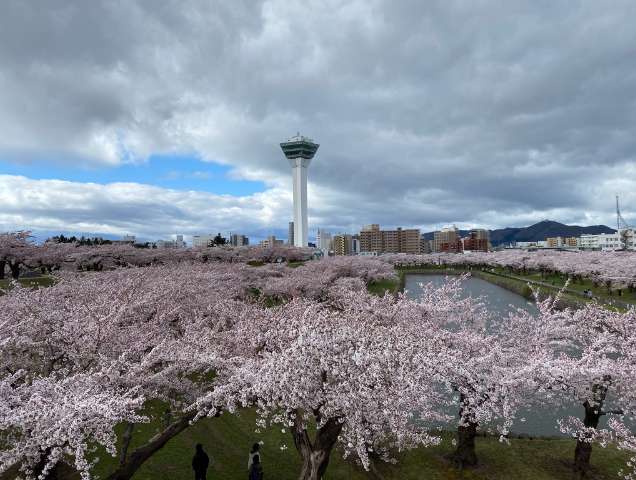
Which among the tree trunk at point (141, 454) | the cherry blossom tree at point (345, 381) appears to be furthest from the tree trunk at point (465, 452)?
the tree trunk at point (141, 454)

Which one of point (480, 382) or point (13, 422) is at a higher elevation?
point (13, 422)

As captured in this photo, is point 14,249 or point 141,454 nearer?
point 141,454

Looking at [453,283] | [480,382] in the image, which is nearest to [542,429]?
[453,283]

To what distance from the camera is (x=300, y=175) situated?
164 metres

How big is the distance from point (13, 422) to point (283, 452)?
9.99 m

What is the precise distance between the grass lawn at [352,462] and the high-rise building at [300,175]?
14448cm

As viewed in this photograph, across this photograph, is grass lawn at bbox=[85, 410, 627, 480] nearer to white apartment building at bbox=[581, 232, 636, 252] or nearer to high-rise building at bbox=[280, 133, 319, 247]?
high-rise building at bbox=[280, 133, 319, 247]

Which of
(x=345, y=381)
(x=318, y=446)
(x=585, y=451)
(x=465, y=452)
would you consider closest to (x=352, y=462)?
(x=465, y=452)

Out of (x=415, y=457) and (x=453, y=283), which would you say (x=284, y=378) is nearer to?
(x=415, y=457)

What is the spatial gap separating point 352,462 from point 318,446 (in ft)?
15.6

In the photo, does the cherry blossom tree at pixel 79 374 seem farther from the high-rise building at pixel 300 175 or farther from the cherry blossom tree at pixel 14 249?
the high-rise building at pixel 300 175

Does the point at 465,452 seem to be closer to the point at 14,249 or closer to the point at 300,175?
the point at 14,249

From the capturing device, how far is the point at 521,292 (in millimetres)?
64375

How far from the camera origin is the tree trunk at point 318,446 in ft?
33.7
